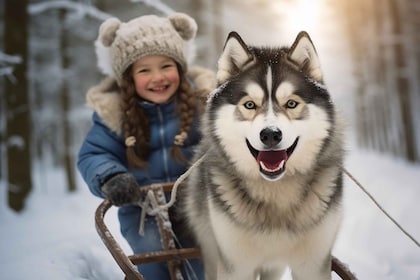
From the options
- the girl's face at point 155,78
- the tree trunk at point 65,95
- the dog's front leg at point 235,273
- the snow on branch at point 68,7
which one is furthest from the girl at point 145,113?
the tree trunk at point 65,95

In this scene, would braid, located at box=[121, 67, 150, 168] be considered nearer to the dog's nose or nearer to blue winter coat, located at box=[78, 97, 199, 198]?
blue winter coat, located at box=[78, 97, 199, 198]

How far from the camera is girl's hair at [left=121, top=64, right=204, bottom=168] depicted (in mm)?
→ 2076

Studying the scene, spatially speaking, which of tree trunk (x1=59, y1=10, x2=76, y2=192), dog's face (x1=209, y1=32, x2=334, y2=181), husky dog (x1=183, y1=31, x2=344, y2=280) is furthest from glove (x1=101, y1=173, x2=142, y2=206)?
tree trunk (x1=59, y1=10, x2=76, y2=192)

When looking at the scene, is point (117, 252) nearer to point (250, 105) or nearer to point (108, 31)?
point (250, 105)

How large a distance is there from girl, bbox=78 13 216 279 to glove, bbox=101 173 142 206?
0.90ft


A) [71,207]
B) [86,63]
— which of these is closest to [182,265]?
[71,207]

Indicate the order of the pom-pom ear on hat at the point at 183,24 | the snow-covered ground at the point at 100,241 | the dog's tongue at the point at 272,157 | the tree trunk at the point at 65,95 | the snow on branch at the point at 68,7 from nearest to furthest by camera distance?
1. the dog's tongue at the point at 272,157
2. the snow-covered ground at the point at 100,241
3. the pom-pom ear on hat at the point at 183,24
4. the snow on branch at the point at 68,7
5. the tree trunk at the point at 65,95

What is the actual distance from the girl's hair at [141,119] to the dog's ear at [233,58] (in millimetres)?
615

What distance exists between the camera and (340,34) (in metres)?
8.38

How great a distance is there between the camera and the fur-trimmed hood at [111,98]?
2.10 metres

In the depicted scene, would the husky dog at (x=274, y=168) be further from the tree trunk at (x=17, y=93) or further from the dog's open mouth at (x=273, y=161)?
the tree trunk at (x=17, y=93)

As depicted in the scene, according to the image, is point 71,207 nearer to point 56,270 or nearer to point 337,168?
point 56,270

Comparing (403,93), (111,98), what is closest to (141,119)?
(111,98)

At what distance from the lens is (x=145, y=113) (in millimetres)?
2191
